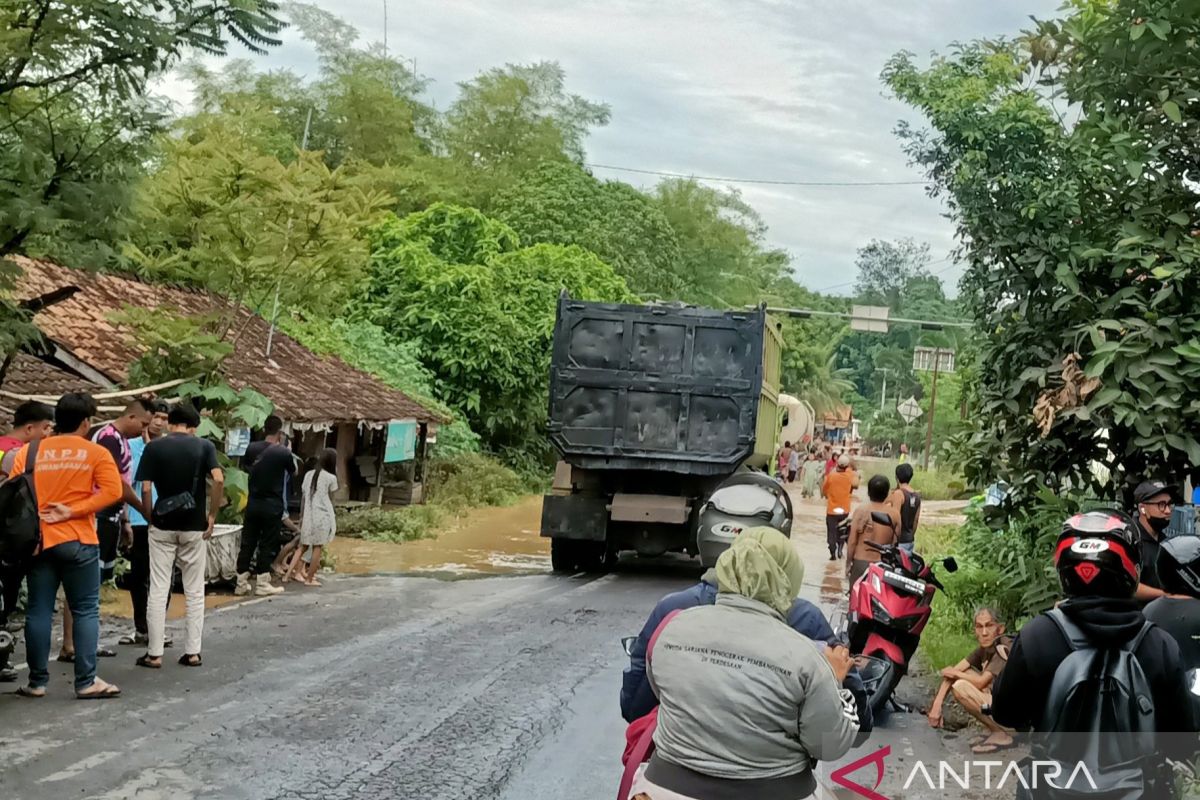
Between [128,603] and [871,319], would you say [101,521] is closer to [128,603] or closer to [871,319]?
[128,603]

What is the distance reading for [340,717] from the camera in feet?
23.9

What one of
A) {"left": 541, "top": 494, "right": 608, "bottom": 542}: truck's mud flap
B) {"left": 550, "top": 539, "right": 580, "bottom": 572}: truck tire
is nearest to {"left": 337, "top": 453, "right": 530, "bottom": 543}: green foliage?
{"left": 550, "top": 539, "right": 580, "bottom": 572}: truck tire

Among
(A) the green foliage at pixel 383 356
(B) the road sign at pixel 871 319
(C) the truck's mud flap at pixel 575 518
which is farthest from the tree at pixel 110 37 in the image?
(B) the road sign at pixel 871 319

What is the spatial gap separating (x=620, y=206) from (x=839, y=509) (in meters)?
26.3

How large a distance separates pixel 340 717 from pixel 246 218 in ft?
25.4

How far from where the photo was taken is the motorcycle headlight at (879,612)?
26.0ft

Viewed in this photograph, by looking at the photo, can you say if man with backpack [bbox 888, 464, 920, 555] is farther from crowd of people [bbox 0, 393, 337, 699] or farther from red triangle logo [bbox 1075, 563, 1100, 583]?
red triangle logo [bbox 1075, 563, 1100, 583]

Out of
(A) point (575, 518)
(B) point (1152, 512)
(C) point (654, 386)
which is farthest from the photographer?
(A) point (575, 518)

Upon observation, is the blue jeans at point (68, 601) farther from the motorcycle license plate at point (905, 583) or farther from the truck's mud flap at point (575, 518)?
the truck's mud flap at point (575, 518)

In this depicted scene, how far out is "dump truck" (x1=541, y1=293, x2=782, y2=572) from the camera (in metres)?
15.5

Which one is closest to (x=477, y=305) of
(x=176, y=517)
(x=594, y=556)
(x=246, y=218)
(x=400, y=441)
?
(x=400, y=441)

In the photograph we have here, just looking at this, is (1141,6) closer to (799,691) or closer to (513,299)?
(799,691)

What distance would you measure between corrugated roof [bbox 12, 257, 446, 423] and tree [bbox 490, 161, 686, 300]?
55.3 feet

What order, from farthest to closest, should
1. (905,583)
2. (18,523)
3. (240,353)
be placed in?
(240,353), (905,583), (18,523)
